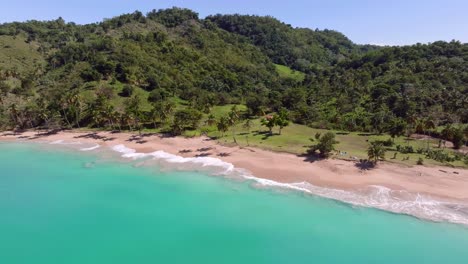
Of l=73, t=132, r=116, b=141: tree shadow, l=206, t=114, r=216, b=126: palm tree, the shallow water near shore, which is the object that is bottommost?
the shallow water near shore

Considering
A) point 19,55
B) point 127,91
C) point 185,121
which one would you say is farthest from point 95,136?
point 19,55

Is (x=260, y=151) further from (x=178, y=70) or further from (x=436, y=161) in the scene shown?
(x=178, y=70)

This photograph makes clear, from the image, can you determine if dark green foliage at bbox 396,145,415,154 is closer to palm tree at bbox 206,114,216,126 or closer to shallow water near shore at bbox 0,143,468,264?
shallow water near shore at bbox 0,143,468,264

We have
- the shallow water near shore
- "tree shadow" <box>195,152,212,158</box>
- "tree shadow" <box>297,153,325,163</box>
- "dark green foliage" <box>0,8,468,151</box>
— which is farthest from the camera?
"dark green foliage" <box>0,8,468,151</box>

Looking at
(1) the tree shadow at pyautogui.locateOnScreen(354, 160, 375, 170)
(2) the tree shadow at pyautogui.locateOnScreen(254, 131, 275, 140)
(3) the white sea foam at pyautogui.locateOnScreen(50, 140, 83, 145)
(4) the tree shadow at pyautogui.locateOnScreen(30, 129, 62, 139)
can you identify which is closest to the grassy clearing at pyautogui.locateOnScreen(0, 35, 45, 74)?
(4) the tree shadow at pyautogui.locateOnScreen(30, 129, 62, 139)

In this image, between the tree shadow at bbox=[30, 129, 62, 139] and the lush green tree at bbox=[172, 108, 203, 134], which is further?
the tree shadow at bbox=[30, 129, 62, 139]

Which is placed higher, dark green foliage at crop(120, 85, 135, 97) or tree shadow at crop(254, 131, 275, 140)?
dark green foliage at crop(120, 85, 135, 97)

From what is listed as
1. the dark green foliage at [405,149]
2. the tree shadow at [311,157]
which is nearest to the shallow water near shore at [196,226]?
the tree shadow at [311,157]

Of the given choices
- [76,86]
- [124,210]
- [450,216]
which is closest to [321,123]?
[450,216]
